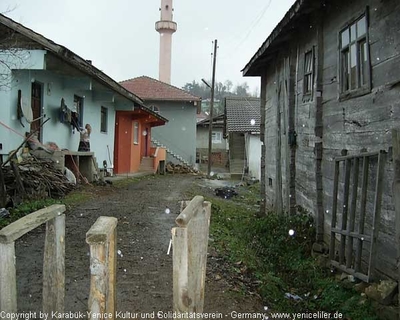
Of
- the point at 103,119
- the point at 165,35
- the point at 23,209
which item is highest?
the point at 165,35

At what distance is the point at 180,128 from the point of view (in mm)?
31156

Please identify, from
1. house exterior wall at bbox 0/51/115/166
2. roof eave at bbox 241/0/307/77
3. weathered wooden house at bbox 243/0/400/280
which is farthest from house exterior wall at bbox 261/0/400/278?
house exterior wall at bbox 0/51/115/166

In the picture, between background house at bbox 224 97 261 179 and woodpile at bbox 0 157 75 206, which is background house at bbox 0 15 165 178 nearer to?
woodpile at bbox 0 157 75 206

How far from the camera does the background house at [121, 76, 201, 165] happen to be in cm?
3088

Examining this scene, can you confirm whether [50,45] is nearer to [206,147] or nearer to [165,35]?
[165,35]

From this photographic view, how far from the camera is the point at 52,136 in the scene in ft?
39.1

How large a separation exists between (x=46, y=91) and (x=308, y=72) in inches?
291

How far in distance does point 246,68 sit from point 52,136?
19.9 feet

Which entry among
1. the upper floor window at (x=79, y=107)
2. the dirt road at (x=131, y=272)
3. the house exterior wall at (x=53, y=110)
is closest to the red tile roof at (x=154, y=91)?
the house exterior wall at (x=53, y=110)

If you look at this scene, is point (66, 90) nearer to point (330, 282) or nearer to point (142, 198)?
point (142, 198)

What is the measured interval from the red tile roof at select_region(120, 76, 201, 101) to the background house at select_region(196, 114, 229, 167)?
9.26 meters

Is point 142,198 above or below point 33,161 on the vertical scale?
below

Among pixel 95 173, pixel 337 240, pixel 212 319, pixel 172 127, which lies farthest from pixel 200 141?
pixel 212 319

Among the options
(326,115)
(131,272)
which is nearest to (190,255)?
(131,272)
